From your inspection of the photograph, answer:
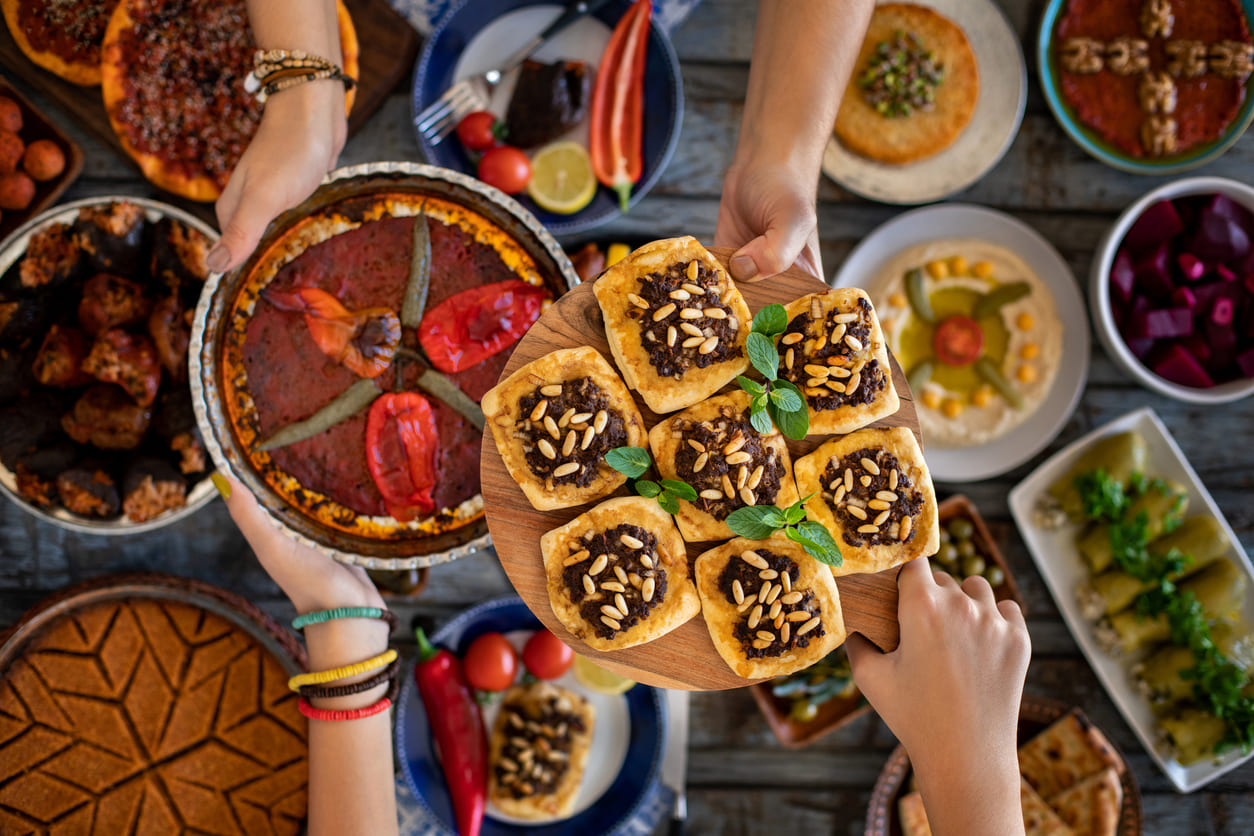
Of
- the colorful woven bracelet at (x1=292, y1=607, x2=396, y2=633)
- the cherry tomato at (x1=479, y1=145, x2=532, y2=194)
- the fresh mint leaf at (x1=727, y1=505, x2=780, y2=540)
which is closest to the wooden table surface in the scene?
the cherry tomato at (x1=479, y1=145, x2=532, y2=194)

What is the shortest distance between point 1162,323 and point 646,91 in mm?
2987

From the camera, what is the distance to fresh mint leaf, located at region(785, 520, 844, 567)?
2.65 metres

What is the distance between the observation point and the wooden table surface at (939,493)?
4.12 metres

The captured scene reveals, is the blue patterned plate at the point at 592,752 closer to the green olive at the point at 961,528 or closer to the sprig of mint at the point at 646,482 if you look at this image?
the sprig of mint at the point at 646,482

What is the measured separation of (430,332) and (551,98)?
1457 millimetres

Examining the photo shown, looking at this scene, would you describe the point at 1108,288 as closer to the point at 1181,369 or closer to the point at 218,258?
the point at 1181,369

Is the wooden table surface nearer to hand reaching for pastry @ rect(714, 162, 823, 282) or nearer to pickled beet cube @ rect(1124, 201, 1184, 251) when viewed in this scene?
pickled beet cube @ rect(1124, 201, 1184, 251)

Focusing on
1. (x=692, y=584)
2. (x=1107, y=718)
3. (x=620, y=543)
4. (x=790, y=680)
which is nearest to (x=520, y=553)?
(x=620, y=543)

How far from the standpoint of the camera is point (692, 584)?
2844 mm

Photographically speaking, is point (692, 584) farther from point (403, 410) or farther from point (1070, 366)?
point (1070, 366)

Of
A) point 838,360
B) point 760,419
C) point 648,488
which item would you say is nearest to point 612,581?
point 648,488

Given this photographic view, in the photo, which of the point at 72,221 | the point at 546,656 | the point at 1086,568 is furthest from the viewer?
the point at 1086,568

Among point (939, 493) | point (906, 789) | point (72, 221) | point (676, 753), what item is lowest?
point (906, 789)

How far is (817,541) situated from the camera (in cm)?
266
